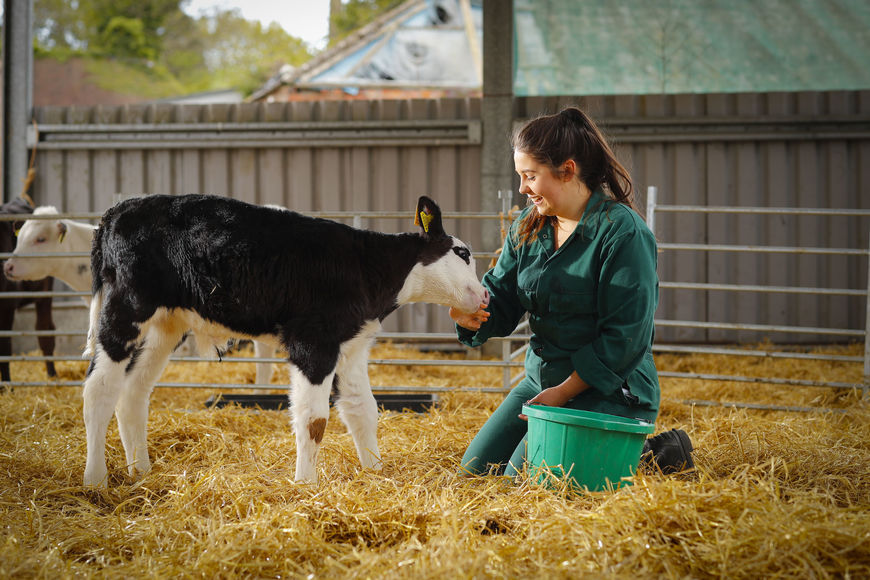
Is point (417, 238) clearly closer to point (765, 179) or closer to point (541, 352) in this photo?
point (541, 352)

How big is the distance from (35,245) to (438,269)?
4084mm

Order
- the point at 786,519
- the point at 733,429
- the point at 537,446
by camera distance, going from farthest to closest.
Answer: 1. the point at 733,429
2. the point at 537,446
3. the point at 786,519

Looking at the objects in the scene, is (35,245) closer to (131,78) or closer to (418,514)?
(418,514)

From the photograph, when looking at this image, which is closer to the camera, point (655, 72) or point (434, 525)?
point (434, 525)

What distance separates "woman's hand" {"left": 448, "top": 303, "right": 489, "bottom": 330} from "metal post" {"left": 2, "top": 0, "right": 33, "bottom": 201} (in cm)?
667

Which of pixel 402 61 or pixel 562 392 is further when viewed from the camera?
pixel 402 61

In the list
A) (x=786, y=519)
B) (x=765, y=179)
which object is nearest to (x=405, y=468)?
(x=786, y=519)

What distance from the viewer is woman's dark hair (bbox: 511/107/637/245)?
9.21 ft

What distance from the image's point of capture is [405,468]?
11.0 ft

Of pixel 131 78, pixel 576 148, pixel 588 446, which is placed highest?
pixel 131 78

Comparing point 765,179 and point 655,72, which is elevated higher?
point 655,72

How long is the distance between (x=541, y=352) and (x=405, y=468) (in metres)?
0.86

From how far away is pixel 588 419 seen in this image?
249cm

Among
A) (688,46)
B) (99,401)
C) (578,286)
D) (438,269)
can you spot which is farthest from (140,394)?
(688,46)
